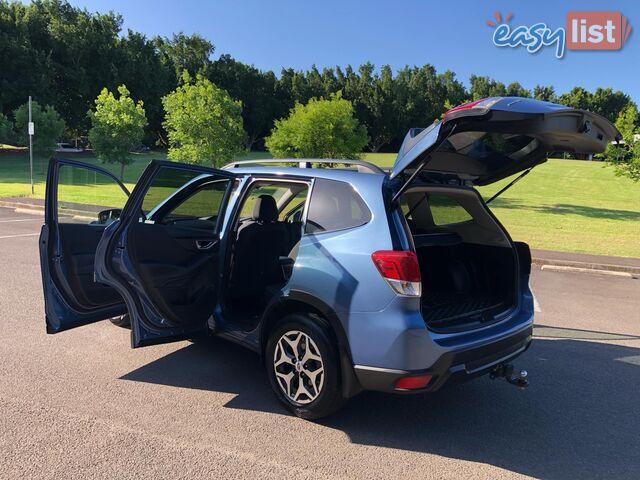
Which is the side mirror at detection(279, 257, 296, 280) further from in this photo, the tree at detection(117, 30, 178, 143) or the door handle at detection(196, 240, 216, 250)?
the tree at detection(117, 30, 178, 143)

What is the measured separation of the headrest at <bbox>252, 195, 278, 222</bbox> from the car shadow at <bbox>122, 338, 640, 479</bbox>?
129 centimetres

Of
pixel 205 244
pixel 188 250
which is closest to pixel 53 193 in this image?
pixel 188 250

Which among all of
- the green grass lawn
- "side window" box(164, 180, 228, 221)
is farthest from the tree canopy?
"side window" box(164, 180, 228, 221)

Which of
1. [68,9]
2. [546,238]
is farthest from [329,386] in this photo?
[68,9]

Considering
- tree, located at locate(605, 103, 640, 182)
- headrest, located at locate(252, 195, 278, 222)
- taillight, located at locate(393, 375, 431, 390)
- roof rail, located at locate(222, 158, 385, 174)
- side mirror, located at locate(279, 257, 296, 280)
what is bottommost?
taillight, located at locate(393, 375, 431, 390)

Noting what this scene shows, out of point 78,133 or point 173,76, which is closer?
point 78,133

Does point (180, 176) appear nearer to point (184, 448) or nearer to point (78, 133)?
point (184, 448)

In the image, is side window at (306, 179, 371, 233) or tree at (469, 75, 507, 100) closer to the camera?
side window at (306, 179, 371, 233)

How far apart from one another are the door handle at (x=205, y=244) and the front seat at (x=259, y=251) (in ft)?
0.75

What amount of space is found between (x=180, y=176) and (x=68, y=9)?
208ft

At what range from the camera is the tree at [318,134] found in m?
22.6

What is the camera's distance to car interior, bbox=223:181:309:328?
4.15 meters

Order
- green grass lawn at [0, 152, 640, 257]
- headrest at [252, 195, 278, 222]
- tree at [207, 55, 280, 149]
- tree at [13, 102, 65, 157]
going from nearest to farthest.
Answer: headrest at [252, 195, 278, 222] < green grass lawn at [0, 152, 640, 257] < tree at [13, 102, 65, 157] < tree at [207, 55, 280, 149]

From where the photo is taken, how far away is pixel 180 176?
4008mm
